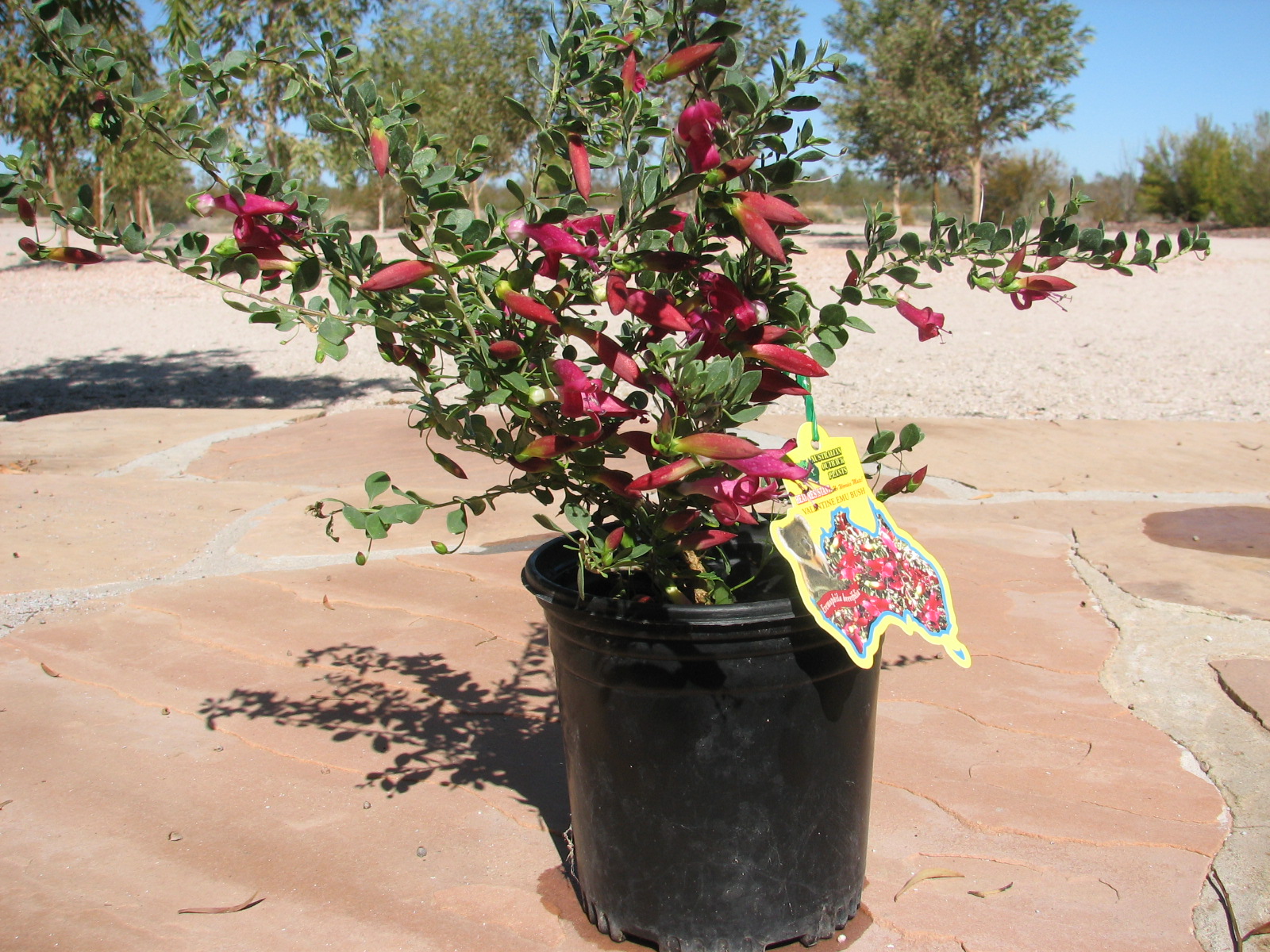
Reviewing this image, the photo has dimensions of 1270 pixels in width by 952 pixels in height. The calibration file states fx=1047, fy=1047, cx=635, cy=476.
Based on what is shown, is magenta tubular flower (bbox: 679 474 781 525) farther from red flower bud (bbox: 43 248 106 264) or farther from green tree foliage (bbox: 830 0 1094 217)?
green tree foliage (bbox: 830 0 1094 217)

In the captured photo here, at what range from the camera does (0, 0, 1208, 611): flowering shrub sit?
4.10ft

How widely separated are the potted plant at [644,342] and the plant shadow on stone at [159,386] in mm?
5892

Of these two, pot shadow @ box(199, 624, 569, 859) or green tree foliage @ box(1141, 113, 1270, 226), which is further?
green tree foliage @ box(1141, 113, 1270, 226)

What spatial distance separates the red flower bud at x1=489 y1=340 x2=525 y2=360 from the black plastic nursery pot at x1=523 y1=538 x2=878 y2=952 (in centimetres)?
39

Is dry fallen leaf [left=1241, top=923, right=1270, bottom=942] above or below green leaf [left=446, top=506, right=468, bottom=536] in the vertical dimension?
below

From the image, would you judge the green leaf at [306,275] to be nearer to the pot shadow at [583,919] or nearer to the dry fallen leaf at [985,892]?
the pot shadow at [583,919]

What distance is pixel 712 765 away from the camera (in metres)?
1.55

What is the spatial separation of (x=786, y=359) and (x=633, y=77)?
430 millimetres

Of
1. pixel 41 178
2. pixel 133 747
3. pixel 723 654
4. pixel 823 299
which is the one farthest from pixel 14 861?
pixel 823 299

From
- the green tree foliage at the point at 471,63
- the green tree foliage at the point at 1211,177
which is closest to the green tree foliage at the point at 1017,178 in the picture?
the green tree foliage at the point at 1211,177

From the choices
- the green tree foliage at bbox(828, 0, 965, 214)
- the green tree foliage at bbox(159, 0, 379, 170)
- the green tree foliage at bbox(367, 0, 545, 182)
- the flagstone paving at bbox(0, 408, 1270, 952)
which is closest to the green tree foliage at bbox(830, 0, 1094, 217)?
the green tree foliage at bbox(828, 0, 965, 214)

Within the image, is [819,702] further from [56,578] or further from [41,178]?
[56,578]

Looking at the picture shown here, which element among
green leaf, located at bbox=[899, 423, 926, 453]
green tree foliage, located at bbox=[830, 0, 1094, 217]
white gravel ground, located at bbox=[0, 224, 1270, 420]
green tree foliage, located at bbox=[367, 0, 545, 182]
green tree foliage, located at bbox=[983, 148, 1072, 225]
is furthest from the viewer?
green tree foliage, located at bbox=[983, 148, 1072, 225]

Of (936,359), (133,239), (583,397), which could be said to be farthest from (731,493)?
(936,359)
